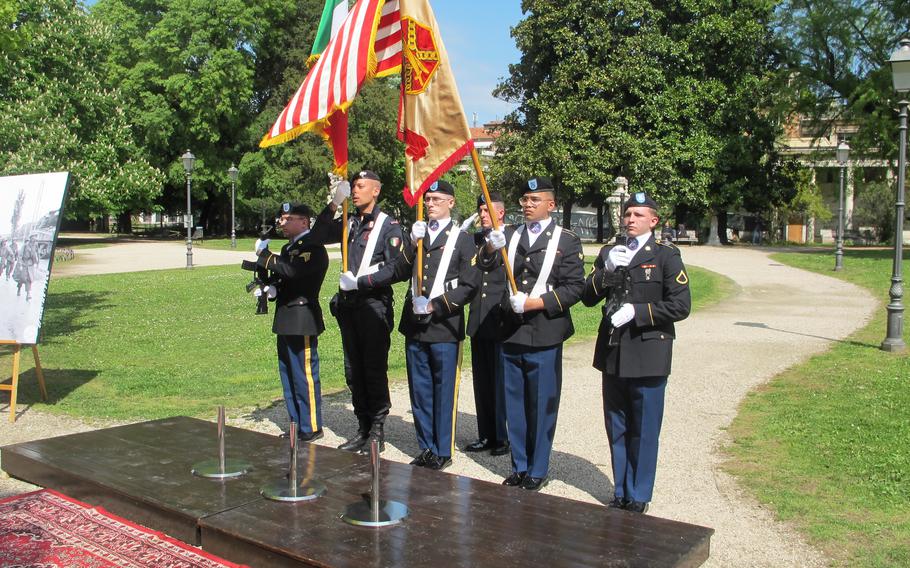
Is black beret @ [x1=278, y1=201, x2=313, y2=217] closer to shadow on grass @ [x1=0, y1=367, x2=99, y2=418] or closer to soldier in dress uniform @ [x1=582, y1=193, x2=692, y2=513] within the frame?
soldier in dress uniform @ [x1=582, y1=193, x2=692, y2=513]

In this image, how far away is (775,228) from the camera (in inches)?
2360

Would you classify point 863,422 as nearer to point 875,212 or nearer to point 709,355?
point 709,355

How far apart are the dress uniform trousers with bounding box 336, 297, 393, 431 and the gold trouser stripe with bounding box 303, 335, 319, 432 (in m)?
0.37

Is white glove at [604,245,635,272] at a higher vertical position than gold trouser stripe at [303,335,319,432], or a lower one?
higher

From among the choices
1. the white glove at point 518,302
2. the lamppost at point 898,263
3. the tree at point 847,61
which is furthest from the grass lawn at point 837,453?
the tree at point 847,61

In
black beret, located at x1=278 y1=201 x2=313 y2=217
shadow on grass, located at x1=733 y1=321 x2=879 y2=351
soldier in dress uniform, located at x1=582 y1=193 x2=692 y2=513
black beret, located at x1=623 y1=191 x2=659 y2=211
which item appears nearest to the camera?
soldier in dress uniform, located at x1=582 y1=193 x2=692 y2=513

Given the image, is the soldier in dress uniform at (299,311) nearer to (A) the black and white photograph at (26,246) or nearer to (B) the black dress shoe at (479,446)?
(B) the black dress shoe at (479,446)

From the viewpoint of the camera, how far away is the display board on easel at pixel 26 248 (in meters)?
8.39

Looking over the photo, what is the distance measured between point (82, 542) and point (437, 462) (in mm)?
2810

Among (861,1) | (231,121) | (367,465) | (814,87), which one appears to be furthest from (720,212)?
(367,465)

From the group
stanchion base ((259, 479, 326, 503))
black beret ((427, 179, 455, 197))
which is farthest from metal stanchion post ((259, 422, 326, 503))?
black beret ((427, 179, 455, 197))

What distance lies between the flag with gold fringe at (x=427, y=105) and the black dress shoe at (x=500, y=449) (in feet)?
7.83

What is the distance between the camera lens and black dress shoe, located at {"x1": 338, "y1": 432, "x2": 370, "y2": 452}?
6996 millimetres

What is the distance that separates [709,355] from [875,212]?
50901 mm
